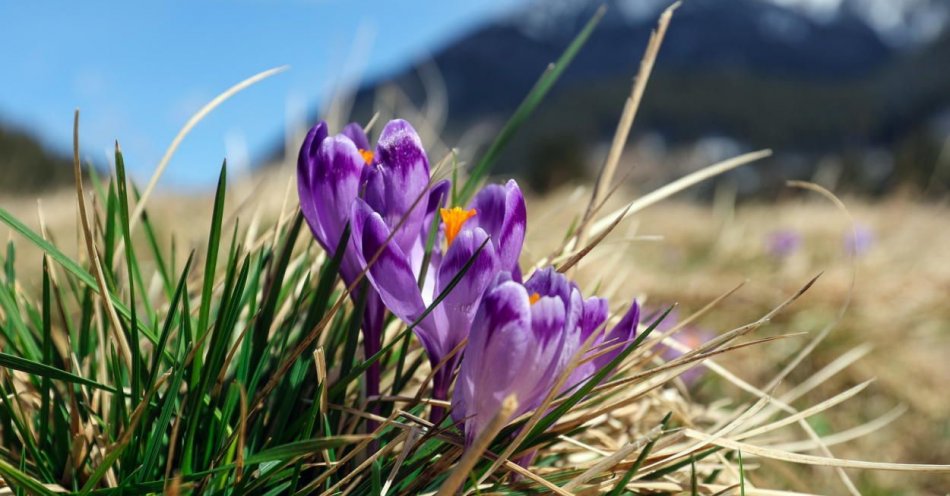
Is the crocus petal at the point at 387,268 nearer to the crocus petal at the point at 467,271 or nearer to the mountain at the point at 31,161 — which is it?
the crocus petal at the point at 467,271

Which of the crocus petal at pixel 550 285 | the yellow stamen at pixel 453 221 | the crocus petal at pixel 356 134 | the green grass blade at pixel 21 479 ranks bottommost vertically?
the green grass blade at pixel 21 479

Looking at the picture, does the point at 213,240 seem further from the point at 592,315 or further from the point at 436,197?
the point at 592,315

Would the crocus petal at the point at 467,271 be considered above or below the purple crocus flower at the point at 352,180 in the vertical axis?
below

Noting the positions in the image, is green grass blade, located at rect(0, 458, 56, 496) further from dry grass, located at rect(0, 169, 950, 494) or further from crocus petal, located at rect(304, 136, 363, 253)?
dry grass, located at rect(0, 169, 950, 494)

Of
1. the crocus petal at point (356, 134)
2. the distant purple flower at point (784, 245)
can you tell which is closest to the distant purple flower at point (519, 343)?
the crocus petal at point (356, 134)

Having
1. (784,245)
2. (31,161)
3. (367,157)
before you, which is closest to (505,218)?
(367,157)

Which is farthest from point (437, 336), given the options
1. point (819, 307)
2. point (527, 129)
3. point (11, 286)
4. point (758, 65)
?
point (758, 65)

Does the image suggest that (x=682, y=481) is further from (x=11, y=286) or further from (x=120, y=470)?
(x=11, y=286)
